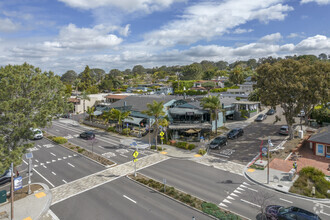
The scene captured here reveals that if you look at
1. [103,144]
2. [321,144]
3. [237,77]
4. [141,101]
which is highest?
[237,77]

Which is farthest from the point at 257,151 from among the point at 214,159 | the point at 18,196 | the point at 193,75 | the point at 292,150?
the point at 193,75

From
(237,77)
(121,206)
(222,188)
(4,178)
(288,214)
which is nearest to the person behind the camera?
(288,214)

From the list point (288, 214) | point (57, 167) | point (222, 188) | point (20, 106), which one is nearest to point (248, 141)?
point (222, 188)

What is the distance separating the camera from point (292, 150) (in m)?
33.0

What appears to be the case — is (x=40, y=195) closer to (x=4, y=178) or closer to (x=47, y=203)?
(x=47, y=203)

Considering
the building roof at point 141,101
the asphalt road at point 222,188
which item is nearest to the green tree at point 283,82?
the asphalt road at point 222,188

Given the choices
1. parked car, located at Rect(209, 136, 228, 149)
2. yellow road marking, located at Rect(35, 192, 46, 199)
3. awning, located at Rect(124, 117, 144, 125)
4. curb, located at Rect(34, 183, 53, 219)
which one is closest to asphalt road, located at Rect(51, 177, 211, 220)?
curb, located at Rect(34, 183, 53, 219)

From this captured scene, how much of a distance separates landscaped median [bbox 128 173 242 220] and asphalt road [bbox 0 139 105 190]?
23.9 feet

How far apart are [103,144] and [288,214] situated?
103ft

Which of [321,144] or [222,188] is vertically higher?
[321,144]

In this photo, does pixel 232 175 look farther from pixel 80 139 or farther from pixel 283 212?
pixel 80 139

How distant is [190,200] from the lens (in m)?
19.4

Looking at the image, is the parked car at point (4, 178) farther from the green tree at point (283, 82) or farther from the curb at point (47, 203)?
the green tree at point (283, 82)

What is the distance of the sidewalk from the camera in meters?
17.9
